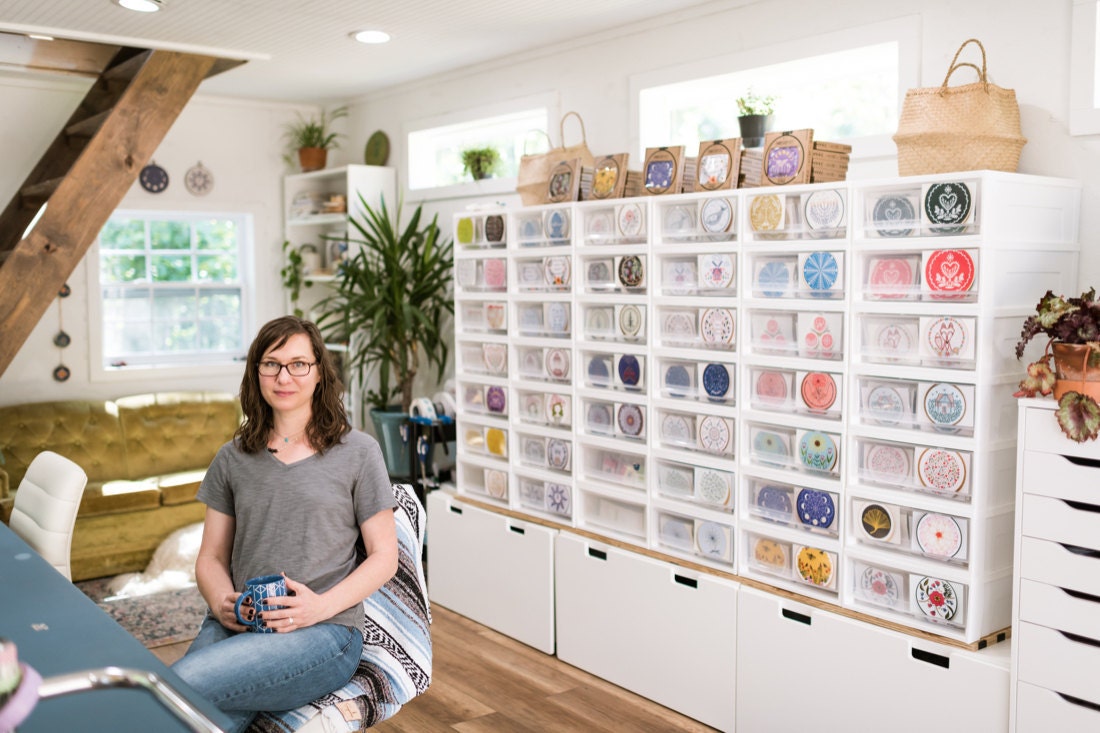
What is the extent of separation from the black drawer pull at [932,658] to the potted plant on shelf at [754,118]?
1.79 m

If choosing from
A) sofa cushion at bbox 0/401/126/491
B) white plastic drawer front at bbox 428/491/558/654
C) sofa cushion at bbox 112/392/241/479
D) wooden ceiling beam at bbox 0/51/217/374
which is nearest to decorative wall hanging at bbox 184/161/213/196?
sofa cushion at bbox 112/392/241/479

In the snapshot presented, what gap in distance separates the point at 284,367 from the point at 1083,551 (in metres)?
1.94

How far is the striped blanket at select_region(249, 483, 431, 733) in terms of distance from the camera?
2102 mm

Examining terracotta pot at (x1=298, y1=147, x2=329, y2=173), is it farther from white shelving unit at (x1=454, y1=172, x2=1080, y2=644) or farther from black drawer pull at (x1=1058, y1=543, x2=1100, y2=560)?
black drawer pull at (x1=1058, y1=543, x2=1100, y2=560)

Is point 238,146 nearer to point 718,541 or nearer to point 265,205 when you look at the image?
point 265,205

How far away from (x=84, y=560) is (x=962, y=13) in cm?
443

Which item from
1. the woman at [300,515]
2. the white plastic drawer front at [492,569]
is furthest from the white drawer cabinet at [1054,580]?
the white plastic drawer front at [492,569]

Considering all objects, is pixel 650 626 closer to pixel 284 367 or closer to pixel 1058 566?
pixel 1058 566

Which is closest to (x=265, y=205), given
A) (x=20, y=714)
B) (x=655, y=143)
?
(x=655, y=143)

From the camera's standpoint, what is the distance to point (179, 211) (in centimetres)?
573

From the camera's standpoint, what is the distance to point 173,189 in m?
5.67

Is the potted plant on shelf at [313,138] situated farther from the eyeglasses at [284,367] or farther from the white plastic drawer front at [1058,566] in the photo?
the white plastic drawer front at [1058,566]

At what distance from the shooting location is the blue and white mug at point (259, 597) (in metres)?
2.06

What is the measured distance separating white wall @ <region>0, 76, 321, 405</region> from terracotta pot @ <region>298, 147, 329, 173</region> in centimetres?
21
